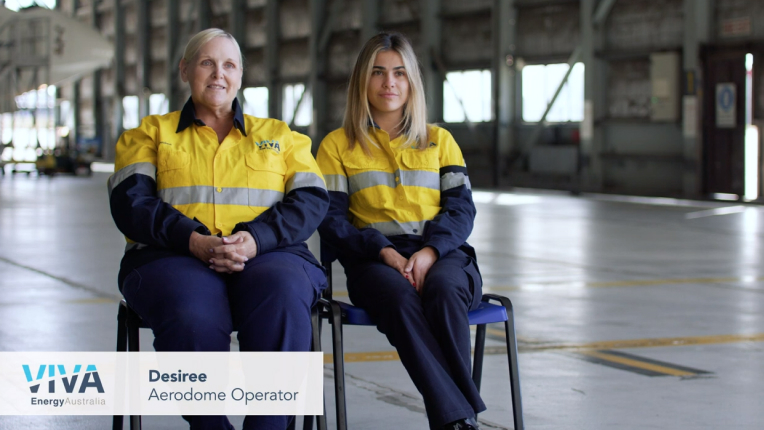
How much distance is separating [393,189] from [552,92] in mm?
15884

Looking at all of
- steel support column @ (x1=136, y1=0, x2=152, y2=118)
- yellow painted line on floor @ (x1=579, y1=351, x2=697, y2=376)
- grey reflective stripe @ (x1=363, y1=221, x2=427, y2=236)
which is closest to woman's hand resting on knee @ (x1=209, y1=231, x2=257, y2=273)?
grey reflective stripe @ (x1=363, y1=221, x2=427, y2=236)

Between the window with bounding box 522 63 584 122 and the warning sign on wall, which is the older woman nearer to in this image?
the warning sign on wall

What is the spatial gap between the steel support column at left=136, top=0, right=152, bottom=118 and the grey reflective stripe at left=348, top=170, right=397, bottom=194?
1215 inches

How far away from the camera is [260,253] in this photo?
9.59 feet

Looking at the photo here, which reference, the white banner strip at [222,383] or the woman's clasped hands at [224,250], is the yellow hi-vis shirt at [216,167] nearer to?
the woman's clasped hands at [224,250]

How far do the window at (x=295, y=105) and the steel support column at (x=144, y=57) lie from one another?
7.75 meters

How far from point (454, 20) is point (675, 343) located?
1662 centimetres

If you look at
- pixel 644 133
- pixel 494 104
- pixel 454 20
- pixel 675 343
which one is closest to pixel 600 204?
pixel 644 133

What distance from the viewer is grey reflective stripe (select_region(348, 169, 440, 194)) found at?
10.7 feet

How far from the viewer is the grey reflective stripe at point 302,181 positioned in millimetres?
3078

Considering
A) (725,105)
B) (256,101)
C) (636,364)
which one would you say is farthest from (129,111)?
(636,364)

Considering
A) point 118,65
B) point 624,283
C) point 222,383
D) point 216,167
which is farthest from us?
point 118,65

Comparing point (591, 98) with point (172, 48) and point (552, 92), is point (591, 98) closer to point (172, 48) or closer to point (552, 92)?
point (552, 92)

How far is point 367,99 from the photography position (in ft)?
11.0
